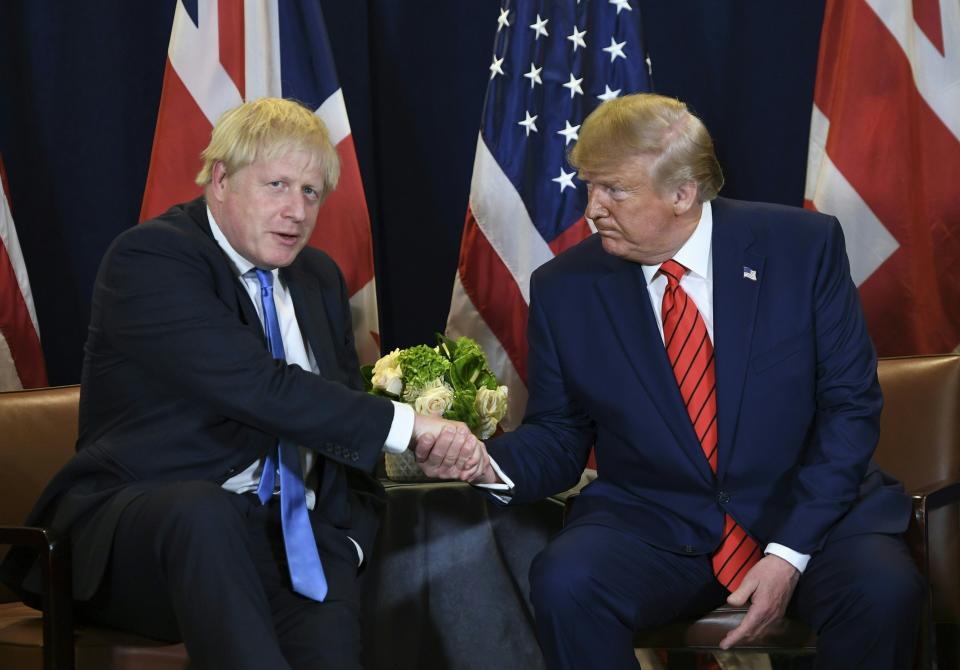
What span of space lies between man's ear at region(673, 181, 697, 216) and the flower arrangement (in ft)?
2.39

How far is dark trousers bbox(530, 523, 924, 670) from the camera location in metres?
2.50

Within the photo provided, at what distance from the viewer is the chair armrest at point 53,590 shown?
248 centimetres

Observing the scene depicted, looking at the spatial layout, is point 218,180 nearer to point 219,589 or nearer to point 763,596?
point 219,589

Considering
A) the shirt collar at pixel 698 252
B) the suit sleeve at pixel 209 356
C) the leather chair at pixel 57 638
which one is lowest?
the leather chair at pixel 57 638

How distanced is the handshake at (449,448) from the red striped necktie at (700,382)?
1.62ft

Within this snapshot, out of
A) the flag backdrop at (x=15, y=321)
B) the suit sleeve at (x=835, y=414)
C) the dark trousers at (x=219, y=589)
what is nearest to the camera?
the dark trousers at (x=219, y=589)

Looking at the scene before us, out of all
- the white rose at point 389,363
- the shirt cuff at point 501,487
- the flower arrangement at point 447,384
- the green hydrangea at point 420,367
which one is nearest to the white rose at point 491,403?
the flower arrangement at point 447,384

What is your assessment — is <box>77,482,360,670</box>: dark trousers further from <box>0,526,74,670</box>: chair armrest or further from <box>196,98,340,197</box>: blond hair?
<box>196,98,340,197</box>: blond hair

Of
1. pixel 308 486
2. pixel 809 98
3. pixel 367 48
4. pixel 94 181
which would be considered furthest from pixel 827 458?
pixel 94 181

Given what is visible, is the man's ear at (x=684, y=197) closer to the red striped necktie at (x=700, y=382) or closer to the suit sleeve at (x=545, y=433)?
the red striped necktie at (x=700, y=382)

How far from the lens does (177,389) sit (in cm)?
264

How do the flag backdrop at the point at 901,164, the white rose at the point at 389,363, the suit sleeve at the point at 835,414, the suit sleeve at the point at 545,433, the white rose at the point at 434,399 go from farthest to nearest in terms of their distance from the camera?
the flag backdrop at the point at 901,164, the white rose at the point at 389,363, the white rose at the point at 434,399, the suit sleeve at the point at 545,433, the suit sleeve at the point at 835,414

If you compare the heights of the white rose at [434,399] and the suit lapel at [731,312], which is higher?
the suit lapel at [731,312]

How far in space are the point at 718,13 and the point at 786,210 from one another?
60.6 inches
